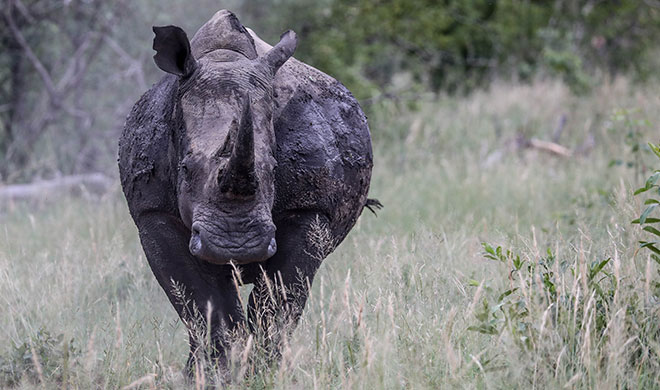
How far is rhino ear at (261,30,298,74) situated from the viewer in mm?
4469

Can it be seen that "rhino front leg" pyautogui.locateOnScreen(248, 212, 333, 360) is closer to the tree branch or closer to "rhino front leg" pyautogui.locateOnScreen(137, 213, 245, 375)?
"rhino front leg" pyautogui.locateOnScreen(137, 213, 245, 375)

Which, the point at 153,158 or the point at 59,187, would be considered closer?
the point at 153,158

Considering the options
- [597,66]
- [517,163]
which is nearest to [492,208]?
[517,163]

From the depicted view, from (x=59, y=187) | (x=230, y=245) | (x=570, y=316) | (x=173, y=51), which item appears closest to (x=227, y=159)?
(x=230, y=245)

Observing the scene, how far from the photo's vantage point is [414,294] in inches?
186

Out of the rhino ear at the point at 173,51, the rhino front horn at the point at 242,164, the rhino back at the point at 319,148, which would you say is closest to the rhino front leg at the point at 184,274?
the rhino back at the point at 319,148

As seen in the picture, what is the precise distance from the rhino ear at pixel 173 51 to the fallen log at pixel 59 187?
20.1ft

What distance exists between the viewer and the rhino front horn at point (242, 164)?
3504 mm

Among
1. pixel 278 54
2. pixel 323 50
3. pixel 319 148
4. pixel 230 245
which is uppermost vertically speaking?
pixel 278 54

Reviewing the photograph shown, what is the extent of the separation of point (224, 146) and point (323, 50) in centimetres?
1058

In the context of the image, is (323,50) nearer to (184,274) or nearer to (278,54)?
(278,54)

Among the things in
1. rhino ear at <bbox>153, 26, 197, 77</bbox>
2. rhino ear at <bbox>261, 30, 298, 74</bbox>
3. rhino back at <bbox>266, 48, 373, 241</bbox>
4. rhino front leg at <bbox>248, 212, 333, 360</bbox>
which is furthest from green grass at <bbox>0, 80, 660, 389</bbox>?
rhino ear at <bbox>153, 26, 197, 77</bbox>

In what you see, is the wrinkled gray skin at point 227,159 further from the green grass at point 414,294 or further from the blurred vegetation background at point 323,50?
the blurred vegetation background at point 323,50

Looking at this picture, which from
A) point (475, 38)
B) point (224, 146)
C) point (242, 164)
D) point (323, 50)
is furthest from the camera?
point (475, 38)
